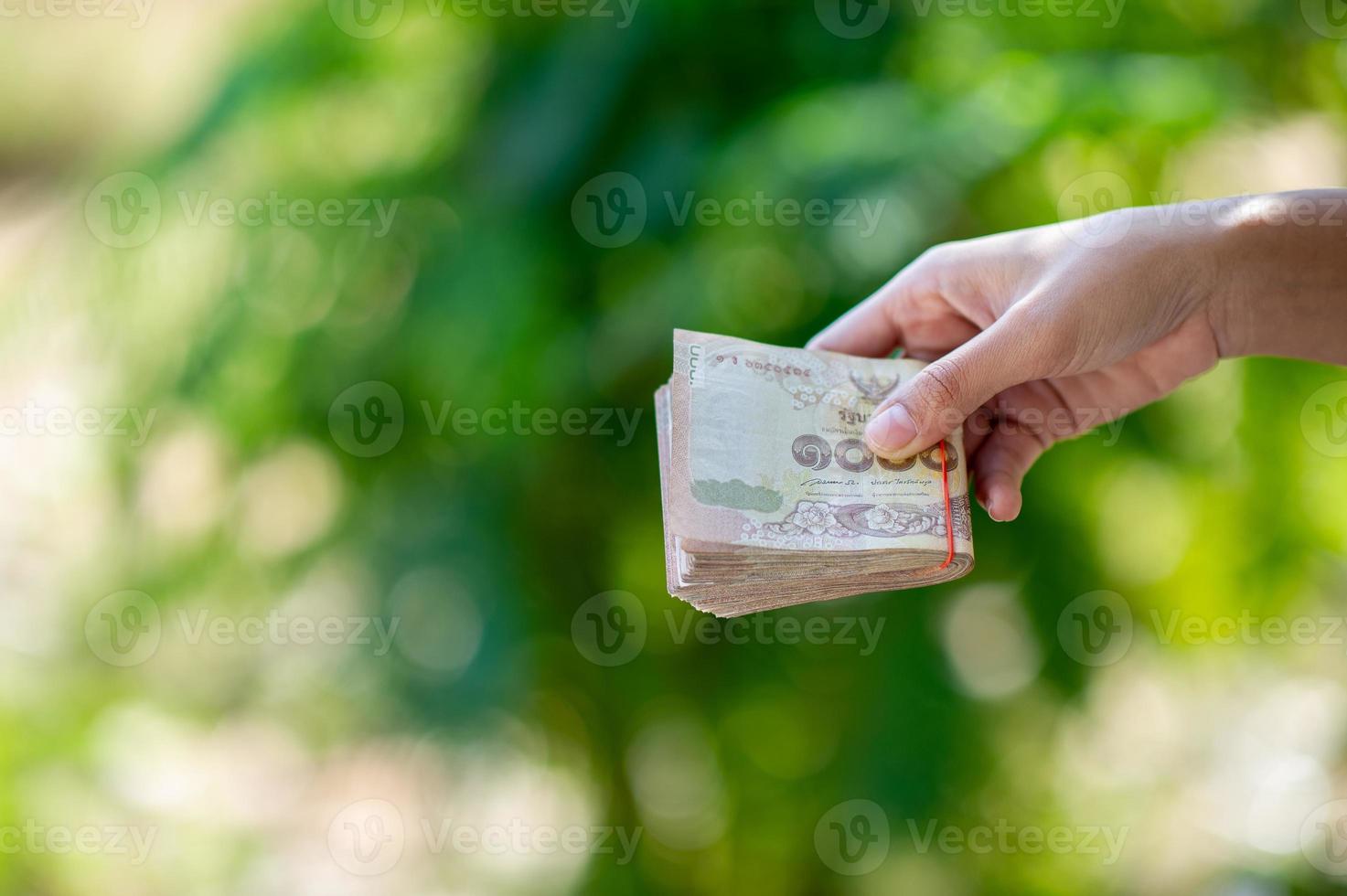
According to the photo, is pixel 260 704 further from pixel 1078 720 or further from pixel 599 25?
pixel 1078 720

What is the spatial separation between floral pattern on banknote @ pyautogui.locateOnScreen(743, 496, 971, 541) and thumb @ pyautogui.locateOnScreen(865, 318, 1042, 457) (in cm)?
6

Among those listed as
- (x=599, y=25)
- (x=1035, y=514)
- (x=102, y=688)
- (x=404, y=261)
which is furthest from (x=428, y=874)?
(x=599, y=25)

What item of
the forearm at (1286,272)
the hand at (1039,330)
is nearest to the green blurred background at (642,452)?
the hand at (1039,330)

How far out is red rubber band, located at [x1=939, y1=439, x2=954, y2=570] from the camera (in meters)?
0.95

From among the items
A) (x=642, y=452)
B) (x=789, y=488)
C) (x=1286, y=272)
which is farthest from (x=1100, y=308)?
(x=642, y=452)

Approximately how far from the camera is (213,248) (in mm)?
1976

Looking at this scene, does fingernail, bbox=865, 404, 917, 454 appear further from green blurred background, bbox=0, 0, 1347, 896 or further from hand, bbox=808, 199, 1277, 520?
green blurred background, bbox=0, 0, 1347, 896

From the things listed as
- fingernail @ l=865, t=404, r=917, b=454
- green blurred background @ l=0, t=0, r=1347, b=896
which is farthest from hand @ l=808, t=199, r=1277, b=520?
green blurred background @ l=0, t=0, r=1347, b=896

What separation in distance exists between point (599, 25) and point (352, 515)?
39.4 inches

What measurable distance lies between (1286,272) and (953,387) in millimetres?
362

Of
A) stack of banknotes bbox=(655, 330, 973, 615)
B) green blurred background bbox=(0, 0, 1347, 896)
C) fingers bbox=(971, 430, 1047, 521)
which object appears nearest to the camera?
stack of banknotes bbox=(655, 330, 973, 615)

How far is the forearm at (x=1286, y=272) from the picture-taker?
97cm

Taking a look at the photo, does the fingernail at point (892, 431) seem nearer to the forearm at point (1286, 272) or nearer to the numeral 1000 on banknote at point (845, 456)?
the numeral 1000 on banknote at point (845, 456)

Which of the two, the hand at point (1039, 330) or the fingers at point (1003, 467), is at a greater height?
the hand at point (1039, 330)
